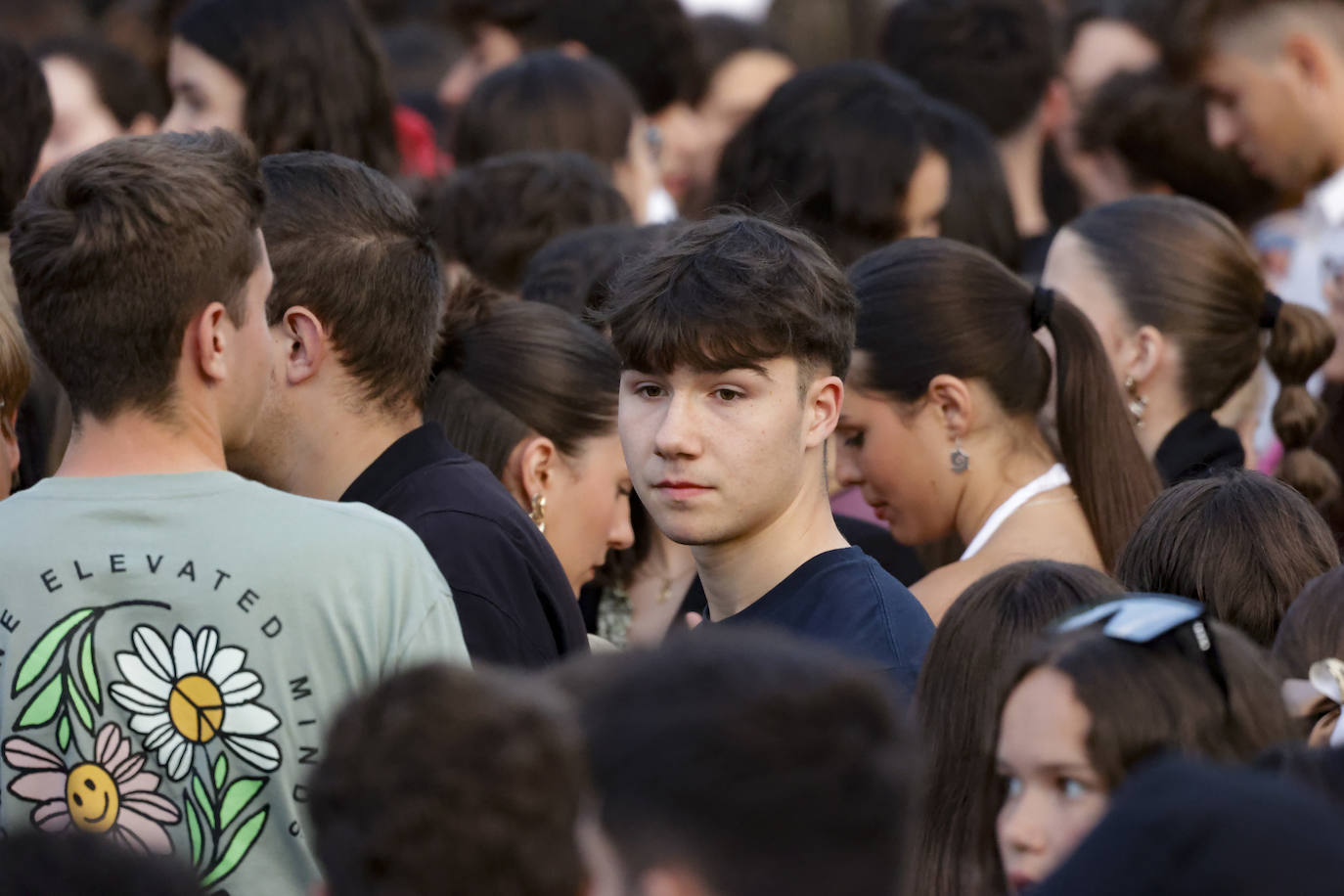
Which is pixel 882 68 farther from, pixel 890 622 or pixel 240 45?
pixel 890 622

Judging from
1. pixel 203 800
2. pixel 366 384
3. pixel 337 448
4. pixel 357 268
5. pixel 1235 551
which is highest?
pixel 357 268

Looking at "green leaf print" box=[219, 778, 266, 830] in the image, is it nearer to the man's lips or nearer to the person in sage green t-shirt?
the person in sage green t-shirt

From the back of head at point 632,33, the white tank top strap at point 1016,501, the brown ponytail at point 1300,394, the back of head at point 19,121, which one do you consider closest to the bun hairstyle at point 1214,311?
the brown ponytail at point 1300,394

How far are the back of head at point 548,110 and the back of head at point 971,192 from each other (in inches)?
48.8

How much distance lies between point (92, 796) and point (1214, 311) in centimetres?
308

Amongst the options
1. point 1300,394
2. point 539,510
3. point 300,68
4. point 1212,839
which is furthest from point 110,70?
point 1212,839

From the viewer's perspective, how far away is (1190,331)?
4.28 m

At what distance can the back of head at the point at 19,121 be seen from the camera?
13.6 ft

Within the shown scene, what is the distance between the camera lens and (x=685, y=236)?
319 centimetres

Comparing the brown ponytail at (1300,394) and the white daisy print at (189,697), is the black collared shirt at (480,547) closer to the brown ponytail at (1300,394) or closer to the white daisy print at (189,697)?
the white daisy print at (189,697)

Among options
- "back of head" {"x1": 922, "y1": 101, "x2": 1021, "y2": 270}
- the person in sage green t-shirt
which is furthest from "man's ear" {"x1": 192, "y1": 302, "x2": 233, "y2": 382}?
"back of head" {"x1": 922, "y1": 101, "x2": 1021, "y2": 270}

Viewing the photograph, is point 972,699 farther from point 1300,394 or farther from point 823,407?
point 1300,394

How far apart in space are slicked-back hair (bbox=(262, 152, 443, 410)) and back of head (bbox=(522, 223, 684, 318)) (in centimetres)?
116

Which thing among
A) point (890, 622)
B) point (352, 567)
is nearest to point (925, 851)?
point (890, 622)
